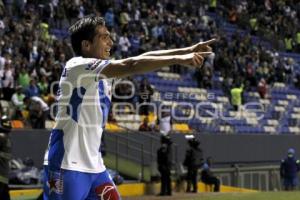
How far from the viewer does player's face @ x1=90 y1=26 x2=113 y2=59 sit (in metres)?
5.18

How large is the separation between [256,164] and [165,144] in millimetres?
8524

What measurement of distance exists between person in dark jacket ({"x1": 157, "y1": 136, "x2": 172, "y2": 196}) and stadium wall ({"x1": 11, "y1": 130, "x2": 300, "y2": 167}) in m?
1.75

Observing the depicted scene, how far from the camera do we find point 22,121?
61.6 feet

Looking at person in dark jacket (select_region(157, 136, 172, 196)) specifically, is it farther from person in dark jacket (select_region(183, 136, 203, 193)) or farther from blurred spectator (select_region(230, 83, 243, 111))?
blurred spectator (select_region(230, 83, 243, 111))

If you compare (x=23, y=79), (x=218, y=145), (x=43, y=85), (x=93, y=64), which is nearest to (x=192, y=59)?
(x=93, y=64)

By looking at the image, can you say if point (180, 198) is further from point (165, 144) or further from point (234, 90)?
point (234, 90)

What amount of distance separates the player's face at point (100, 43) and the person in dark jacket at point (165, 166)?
14.1m

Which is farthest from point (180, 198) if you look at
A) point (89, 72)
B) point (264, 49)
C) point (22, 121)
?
point (264, 49)

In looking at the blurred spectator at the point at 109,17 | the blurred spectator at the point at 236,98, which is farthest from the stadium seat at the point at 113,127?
the blurred spectator at the point at 236,98

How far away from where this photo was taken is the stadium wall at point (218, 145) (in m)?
18.6

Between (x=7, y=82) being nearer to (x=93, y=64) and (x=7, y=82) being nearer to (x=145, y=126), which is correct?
(x=145, y=126)

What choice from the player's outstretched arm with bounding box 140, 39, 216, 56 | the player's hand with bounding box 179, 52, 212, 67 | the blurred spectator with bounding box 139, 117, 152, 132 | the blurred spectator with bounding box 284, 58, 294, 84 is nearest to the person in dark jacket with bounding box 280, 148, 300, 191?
the blurred spectator with bounding box 139, 117, 152, 132

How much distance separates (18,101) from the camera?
18.5 meters

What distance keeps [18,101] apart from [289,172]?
9.82 meters
